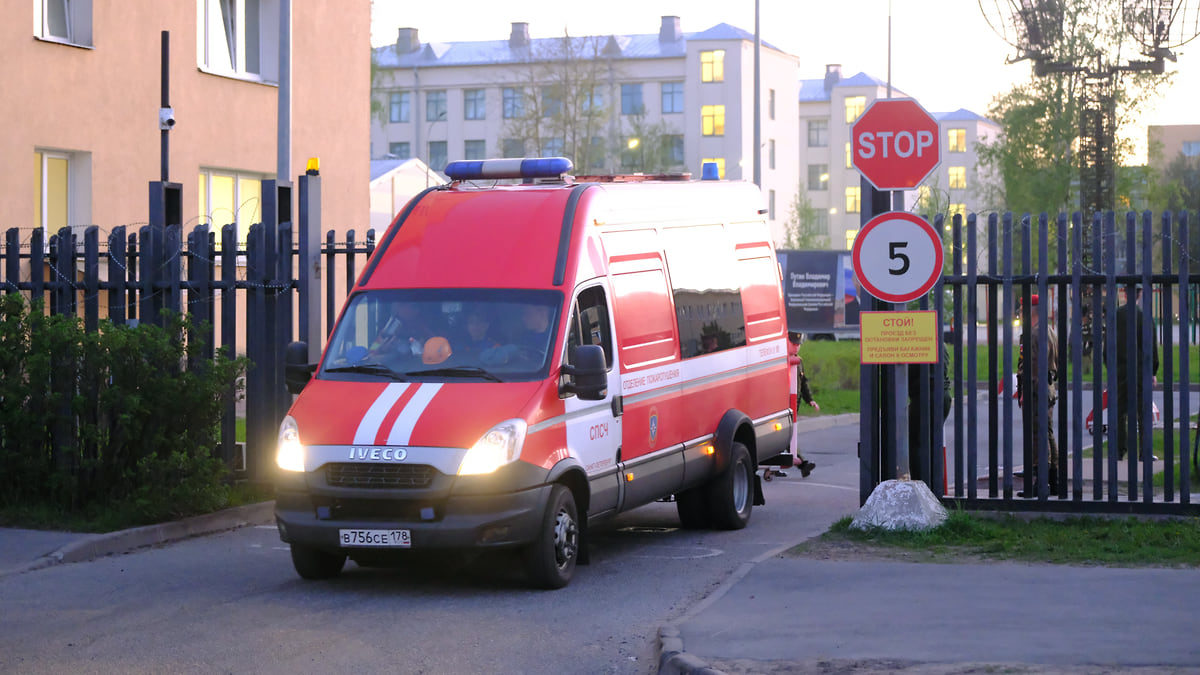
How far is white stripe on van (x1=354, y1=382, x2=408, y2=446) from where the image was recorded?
9.27m

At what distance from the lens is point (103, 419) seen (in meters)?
12.2

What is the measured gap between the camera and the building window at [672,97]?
3469 inches

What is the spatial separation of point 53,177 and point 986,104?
171ft

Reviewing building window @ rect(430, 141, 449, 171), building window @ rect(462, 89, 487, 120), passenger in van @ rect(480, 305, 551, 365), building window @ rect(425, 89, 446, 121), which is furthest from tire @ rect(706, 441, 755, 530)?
building window @ rect(430, 141, 449, 171)

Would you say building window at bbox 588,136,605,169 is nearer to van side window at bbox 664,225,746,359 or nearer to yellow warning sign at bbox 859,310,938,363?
van side window at bbox 664,225,746,359

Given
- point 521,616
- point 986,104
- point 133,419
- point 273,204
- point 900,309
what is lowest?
point 521,616

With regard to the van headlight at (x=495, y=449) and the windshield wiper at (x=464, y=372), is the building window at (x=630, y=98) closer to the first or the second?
the windshield wiper at (x=464, y=372)

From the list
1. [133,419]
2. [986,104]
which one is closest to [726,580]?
[133,419]

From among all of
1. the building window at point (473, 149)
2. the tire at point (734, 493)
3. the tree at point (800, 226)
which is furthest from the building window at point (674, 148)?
the tire at point (734, 493)

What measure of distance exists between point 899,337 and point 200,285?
5.80 metres

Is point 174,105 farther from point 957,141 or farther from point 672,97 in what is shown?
point 957,141

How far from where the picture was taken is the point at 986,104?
67.6 metres

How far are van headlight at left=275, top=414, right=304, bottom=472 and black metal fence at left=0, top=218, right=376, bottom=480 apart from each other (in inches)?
135

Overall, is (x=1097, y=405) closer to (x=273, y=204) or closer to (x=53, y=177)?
(x=273, y=204)
